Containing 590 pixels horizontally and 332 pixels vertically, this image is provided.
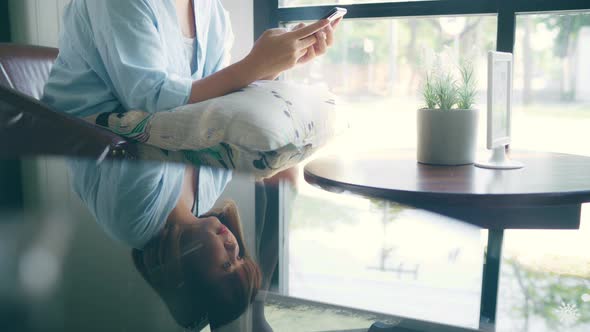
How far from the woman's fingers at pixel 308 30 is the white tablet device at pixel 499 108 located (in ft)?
1.31

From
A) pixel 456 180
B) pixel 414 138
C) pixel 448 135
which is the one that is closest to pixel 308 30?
pixel 448 135

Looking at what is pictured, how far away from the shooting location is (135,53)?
51.0 inches

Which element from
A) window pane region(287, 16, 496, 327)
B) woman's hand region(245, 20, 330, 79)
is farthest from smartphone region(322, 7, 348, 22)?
window pane region(287, 16, 496, 327)

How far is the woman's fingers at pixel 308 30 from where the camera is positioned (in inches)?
50.9

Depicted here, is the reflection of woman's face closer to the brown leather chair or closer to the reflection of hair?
the reflection of hair

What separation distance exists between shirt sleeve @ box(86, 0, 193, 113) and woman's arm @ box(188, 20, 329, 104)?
0.19ft

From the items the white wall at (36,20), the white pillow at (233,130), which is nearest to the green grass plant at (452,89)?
the white pillow at (233,130)

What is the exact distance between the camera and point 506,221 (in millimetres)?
783

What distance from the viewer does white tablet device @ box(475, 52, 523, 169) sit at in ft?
3.52

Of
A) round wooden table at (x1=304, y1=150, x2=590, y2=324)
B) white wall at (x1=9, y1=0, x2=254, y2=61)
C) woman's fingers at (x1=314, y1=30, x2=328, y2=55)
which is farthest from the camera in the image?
white wall at (x1=9, y1=0, x2=254, y2=61)

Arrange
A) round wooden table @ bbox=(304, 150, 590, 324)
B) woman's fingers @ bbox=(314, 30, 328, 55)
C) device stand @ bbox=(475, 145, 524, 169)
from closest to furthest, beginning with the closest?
round wooden table @ bbox=(304, 150, 590, 324) < device stand @ bbox=(475, 145, 524, 169) < woman's fingers @ bbox=(314, 30, 328, 55)

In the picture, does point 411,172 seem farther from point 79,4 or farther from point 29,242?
point 79,4

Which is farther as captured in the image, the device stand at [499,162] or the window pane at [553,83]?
the window pane at [553,83]

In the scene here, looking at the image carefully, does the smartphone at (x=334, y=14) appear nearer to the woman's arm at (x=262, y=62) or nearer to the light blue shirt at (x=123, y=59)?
the woman's arm at (x=262, y=62)
